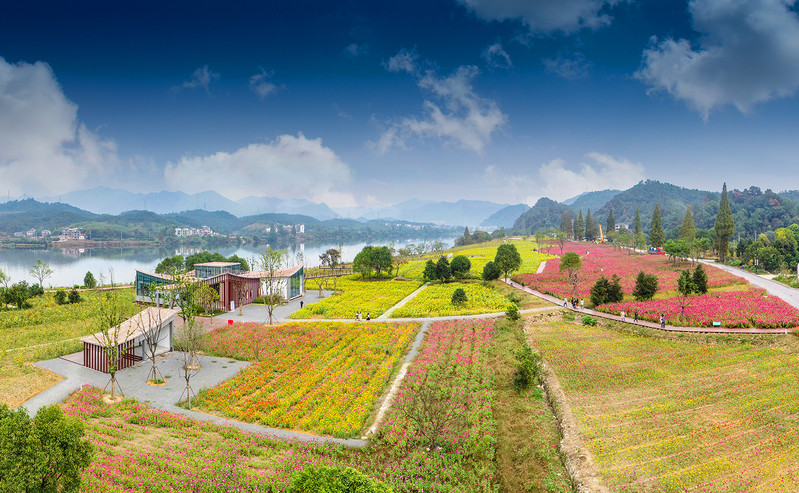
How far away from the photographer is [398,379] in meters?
20.4

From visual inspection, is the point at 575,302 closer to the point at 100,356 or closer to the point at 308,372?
the point at 308,372

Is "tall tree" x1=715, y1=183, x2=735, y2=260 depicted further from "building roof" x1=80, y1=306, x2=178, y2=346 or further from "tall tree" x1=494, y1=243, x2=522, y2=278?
"building roof" x1=80, y1=306, x2=178, y2=346

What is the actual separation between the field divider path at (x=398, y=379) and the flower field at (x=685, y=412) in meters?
7.54

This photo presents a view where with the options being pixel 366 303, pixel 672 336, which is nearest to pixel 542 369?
pixel 672 336

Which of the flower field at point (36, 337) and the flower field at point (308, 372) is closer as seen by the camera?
the flower field at point (308, 372)

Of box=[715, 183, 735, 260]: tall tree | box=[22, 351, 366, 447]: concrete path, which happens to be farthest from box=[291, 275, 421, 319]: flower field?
box=[715, 183, 735, 260]: tall tree

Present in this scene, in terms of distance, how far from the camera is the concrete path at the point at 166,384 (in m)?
15.3

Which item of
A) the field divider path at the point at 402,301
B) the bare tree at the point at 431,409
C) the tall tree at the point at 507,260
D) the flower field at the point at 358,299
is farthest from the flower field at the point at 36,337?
the tall tree at the point at 507,260

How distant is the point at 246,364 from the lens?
23.0 meters

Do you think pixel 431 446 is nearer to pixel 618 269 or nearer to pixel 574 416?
pixel 574 416

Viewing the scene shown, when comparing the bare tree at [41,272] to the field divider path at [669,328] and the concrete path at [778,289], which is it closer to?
the field divider path at [669,328]

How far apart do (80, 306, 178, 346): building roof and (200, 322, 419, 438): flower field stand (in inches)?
127

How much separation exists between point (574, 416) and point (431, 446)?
6185 millimetres

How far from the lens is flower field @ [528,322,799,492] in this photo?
1189 centimetres
